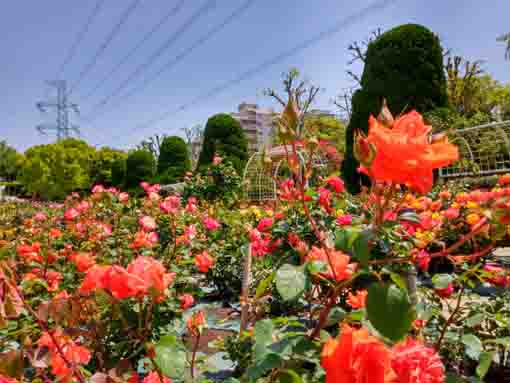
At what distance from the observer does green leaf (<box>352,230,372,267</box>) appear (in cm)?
35

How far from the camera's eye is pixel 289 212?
6.00 ft

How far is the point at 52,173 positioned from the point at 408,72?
865 inches

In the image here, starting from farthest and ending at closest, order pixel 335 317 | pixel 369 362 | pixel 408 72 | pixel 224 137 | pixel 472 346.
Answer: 1. pixel 224 137
2. pixel 408 72
3. pixel 472 346
4. pixel 335 317
5. pixel 369 362

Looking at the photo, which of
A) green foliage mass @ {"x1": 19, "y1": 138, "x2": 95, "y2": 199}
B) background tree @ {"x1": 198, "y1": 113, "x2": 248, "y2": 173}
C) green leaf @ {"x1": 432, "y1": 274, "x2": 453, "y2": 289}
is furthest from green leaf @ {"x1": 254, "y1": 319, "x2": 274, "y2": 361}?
green foliage mass @ {"x1": 19, "y1": 138, "x2": 95, "y2": 199}

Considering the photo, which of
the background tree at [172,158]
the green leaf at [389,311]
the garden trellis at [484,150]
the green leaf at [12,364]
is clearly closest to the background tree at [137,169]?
the background tree at [172,158]

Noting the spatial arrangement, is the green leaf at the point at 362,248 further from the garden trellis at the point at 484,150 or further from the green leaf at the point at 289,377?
the garden trellis at the point at 484,150

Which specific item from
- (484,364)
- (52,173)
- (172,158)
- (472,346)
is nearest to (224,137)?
(172,158)

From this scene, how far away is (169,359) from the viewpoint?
1.49ft

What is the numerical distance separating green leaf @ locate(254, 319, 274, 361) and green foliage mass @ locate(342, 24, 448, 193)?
665 cm

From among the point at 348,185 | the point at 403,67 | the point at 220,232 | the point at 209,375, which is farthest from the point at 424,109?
the point at 209,375

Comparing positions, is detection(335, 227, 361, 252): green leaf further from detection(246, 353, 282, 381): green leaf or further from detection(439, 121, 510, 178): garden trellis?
detection(439, 121, 510, 178): garden trellis

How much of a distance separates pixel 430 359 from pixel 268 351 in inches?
7.2

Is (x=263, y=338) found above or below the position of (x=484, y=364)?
above

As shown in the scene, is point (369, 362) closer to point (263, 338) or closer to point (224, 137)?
point (263, 338)
